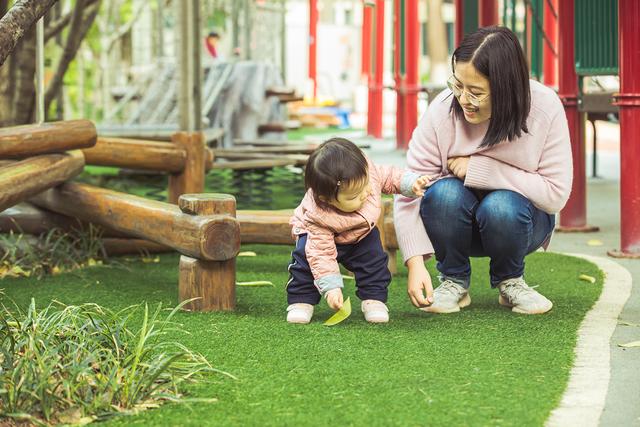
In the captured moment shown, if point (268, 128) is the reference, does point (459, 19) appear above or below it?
above

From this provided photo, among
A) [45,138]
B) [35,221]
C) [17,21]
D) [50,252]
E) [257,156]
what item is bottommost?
[50,252]

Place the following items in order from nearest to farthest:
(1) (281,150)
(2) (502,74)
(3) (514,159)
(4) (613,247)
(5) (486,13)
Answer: (2) (502,74) < (3) (514,159) < (4) (613,247) < (5) (486,13) < (1) (281,150)

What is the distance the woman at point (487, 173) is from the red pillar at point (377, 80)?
1311 centimetres

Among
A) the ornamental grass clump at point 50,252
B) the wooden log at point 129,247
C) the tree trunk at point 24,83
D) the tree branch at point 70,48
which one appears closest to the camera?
the ornamental grass clump at point 50,252

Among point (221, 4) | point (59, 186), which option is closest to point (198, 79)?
point (59, 186)

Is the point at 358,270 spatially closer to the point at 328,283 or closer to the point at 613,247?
the point at 328,283

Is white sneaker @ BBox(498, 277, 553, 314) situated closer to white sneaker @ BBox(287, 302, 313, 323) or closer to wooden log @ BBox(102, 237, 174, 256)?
white sneaker @ BBox(287, 302, 313, 323)

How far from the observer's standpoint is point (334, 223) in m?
4.14

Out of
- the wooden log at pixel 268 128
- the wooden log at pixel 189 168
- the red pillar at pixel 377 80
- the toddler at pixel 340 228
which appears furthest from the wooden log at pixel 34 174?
the red pillar at pixel 377 80

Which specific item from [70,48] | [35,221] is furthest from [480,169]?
[70,48]

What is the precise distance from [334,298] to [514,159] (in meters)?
0.90

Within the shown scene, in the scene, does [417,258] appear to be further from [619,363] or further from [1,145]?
[1,145]

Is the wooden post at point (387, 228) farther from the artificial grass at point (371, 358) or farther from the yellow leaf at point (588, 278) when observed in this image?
the yellow leaf at point (588, 278)

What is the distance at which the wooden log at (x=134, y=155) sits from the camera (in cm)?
623
